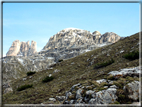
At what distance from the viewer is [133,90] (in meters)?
8.39

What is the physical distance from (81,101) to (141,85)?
4.94 m

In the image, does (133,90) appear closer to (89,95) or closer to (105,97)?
(105,97)

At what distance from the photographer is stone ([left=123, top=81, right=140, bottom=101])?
8.07 meters

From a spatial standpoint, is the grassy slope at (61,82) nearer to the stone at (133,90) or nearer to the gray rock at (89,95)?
the gray rock at (89,95)

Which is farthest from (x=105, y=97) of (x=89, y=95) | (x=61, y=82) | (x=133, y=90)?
(x=61, y=82)

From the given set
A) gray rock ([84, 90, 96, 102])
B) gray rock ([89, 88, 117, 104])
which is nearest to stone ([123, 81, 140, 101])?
gray rock ([89, 88, 117, 104])

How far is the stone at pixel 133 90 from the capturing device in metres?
8.07

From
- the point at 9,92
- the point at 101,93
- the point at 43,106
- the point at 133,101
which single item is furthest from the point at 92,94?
the point at 9,92

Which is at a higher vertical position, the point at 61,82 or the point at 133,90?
the point at 133,90

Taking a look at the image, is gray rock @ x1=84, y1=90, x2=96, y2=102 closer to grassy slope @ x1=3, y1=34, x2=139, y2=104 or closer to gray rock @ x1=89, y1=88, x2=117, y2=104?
gray rock @ x1=89, y1=88, x2=117, y2=104

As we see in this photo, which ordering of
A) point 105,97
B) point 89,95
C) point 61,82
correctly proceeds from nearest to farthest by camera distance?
point 105,97 → point 89,95 → point 61,82

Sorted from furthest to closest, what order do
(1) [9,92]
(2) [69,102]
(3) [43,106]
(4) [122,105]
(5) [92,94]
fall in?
(1) [9,92], (3) [43,106], (2) [69,102], (5) [92,94], (4) [122,105]

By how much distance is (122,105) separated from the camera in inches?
298

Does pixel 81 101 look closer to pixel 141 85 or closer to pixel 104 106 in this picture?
pixel 104 106
